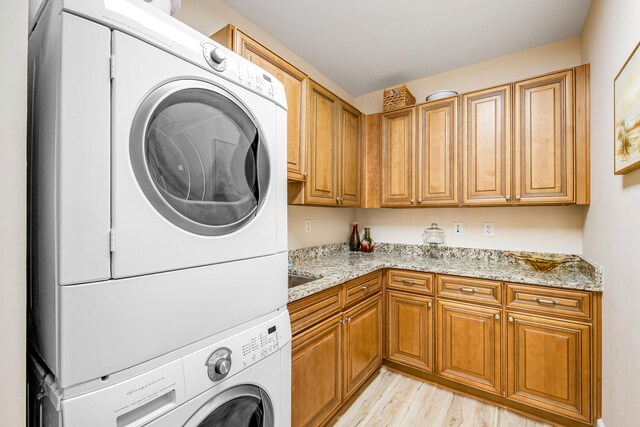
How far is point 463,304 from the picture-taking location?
2016mm

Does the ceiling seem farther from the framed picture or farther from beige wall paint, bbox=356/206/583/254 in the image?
beige wall paint, bbox=356/206/583/254

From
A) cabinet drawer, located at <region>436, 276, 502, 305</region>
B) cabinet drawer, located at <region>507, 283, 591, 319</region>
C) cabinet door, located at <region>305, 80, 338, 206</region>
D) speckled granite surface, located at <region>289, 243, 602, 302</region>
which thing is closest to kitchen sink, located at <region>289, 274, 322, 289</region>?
speckled granite surface, located at <region>289, 243, 602, 302</region>

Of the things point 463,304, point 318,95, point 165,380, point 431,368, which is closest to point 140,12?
point 165,380

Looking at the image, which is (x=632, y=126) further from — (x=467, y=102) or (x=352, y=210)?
(x=352, y=210)

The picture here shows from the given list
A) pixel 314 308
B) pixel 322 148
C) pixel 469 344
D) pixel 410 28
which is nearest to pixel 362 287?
pixel 314 308

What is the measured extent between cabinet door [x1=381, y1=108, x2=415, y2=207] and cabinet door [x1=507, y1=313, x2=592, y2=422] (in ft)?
4.01

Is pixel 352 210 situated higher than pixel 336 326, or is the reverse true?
pixel 352 210

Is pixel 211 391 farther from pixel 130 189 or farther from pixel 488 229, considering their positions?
pixel 488 229

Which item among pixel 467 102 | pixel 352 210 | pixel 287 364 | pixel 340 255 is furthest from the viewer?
pixel 352 210

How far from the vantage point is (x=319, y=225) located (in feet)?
8.80

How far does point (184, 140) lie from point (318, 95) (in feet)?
4.93

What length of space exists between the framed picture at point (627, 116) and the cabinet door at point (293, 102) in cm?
158

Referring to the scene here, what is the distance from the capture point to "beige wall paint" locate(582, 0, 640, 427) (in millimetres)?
1172

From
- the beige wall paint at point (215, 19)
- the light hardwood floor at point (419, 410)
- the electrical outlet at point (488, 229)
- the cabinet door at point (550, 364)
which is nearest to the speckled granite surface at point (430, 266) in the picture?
the electrical outlet at point (488, 229)
